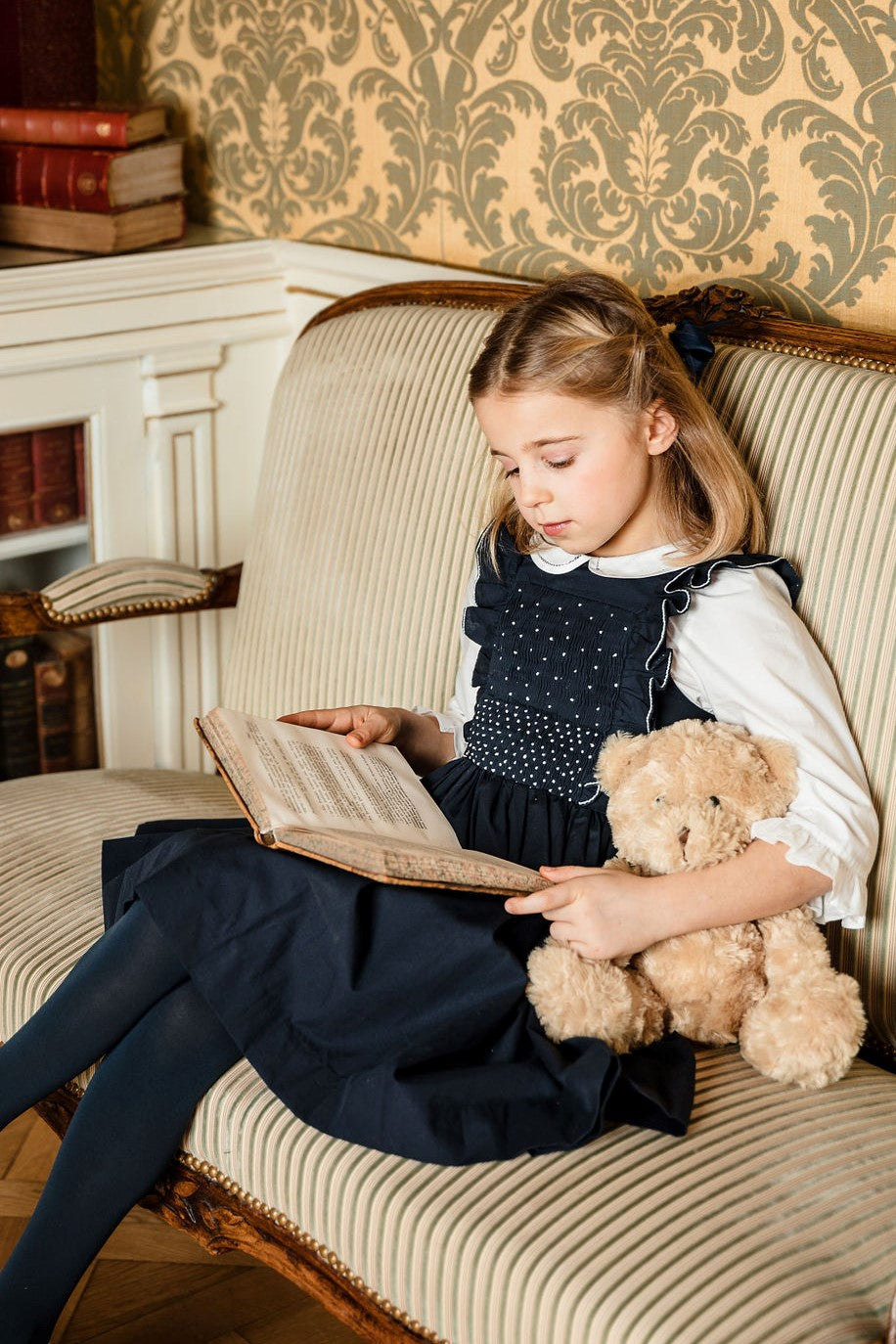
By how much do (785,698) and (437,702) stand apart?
571 millimetres

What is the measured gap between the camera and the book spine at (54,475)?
238 cm

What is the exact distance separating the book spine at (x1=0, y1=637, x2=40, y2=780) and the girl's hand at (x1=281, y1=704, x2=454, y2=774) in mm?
892

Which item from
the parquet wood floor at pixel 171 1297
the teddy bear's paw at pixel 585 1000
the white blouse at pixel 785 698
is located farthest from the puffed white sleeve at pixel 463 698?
the parquet wood floor at pixel 171 1297

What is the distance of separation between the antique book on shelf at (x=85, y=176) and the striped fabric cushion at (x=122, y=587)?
64cm

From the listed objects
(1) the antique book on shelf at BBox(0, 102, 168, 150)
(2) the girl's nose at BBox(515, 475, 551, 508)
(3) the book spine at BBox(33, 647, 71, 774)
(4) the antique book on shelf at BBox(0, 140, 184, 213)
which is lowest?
(3) the book spine at BBox(33, 647, 71, 774)

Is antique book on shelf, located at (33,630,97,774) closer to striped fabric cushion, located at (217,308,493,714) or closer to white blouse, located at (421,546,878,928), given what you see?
striped fabric cushion, located at (217,308,493,714)

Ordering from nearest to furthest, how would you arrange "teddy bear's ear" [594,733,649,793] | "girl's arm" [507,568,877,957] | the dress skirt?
the dress skirt < "girl's arm" [507,568,877,957] < "teddy bear's ear" [594,733,649,793]

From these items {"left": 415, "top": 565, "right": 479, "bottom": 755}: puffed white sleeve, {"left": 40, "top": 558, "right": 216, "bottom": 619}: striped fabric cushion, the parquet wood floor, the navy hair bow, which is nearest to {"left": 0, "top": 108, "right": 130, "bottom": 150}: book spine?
{"left": 40, "top": 558, "right": 216, "bottom": 619}: striped fabric cushion

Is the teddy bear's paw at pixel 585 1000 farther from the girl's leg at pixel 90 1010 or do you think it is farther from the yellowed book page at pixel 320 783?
the girl's leg at pixel 90 1010

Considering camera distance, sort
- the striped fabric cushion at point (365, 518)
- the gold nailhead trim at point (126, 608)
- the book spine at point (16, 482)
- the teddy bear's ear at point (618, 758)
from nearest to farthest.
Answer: the teddy bear's ear at point (618, 758) < the striped fabric cushion at point (365, 518) < the gold nailhead trim at point (126, 608) < the book spine at point (16, 482)

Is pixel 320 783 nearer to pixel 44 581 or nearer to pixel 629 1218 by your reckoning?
pixel 629 1218

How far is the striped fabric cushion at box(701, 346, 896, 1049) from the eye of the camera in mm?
1461

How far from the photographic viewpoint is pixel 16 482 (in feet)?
7.76

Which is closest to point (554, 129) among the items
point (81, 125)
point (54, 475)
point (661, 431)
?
point (661, 431)
